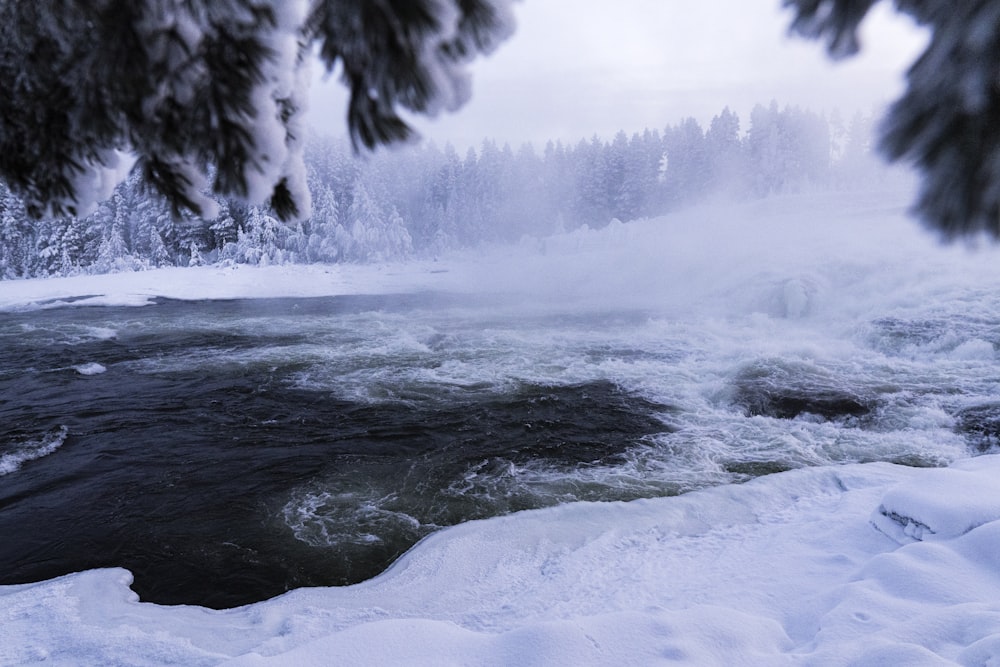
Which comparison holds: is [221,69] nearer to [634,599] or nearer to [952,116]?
[952,116]

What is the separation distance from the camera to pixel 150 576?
5785mm

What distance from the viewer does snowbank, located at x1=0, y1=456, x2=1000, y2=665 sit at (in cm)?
364

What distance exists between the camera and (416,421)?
10539 millimetres

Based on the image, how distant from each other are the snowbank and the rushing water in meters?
0.58

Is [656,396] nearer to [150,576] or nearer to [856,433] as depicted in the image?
[856,433]

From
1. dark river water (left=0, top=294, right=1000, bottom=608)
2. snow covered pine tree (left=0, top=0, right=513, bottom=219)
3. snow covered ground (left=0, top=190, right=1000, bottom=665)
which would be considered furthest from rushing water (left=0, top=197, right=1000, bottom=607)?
snow covered pine tree (left=0, top=0, right=513, bottom=219)

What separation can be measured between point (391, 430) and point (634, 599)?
246 inches

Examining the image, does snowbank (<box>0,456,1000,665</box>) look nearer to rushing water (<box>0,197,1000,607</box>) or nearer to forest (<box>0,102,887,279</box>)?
rushing water (<box>0,197,1000,607</box>)

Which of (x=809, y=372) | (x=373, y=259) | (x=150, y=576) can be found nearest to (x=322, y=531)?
(x=150, y=576)

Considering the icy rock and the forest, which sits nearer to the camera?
the icy rock

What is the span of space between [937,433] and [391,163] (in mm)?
78107

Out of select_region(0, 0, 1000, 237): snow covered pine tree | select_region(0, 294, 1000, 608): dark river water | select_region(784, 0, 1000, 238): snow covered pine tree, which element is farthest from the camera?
select_region(0, 294, 1000, 608): dark river water

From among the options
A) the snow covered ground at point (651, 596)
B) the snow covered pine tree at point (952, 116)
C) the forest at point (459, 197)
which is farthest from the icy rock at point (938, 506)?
the forest at point (459, 197)

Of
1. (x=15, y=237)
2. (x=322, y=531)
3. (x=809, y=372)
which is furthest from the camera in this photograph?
(x=15, y=237)
